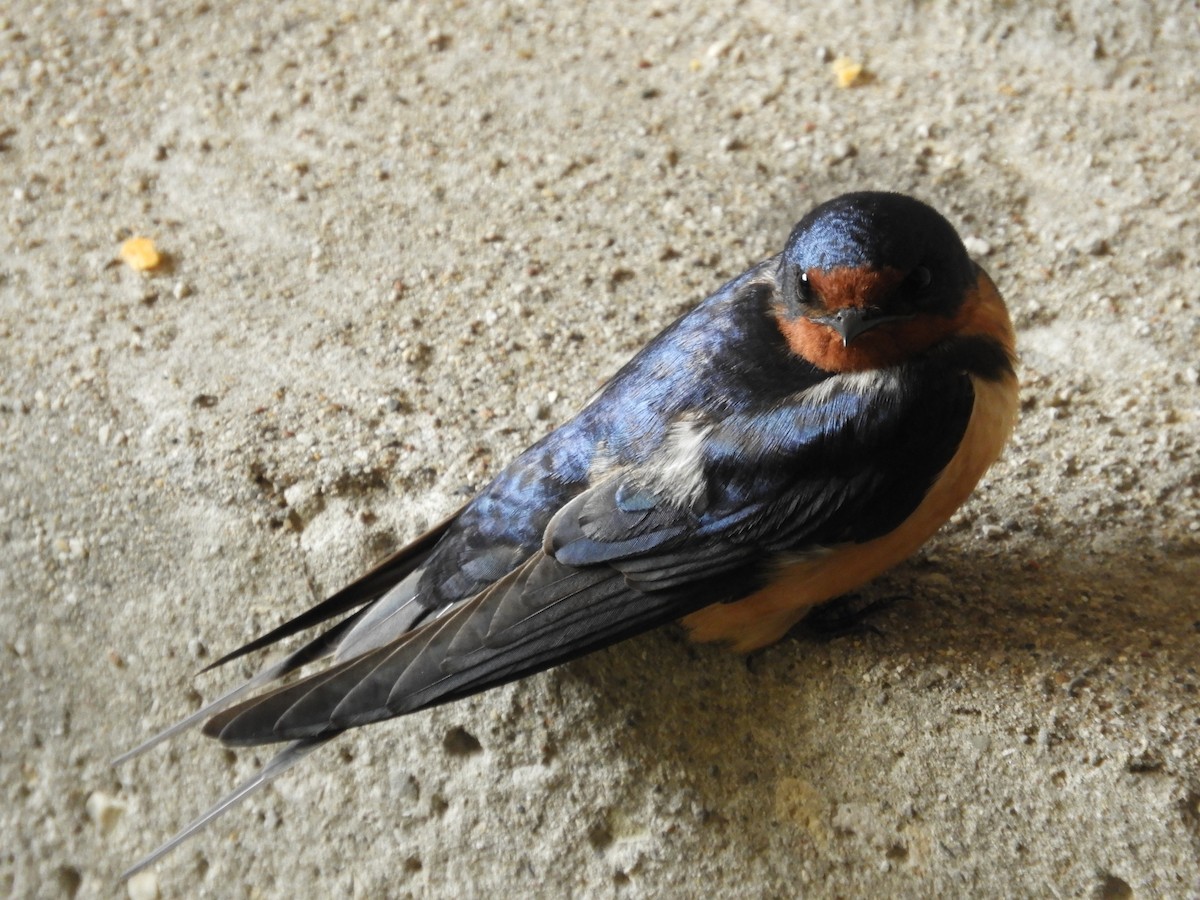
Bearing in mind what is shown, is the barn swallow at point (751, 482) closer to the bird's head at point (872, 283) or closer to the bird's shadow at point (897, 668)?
the bird's head at point (872, 283)

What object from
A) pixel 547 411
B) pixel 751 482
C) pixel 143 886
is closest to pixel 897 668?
pixel 751 482

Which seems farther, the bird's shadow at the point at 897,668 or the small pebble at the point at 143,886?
the small pebble at the point at 143,886

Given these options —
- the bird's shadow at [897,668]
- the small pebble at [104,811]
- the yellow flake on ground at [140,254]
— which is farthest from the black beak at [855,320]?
the yellow flake on ground at [140,254]

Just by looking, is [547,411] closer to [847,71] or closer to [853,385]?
[853,385]

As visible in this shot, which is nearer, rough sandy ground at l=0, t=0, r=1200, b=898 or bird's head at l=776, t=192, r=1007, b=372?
bird's head at l=776, t=192, r=1007, b=372

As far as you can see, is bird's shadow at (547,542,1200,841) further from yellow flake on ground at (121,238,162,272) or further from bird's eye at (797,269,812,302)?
yellow flake on ground at (121,238,162,272)

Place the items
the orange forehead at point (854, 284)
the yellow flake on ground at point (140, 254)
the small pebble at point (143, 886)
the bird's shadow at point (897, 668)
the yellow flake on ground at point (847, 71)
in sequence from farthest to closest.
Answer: the yellow flake on ground at point (847, 71) < the yellow flake on ground at point (140, 254) < the small pebble at point (143, 886) < the bird's shadow at point (897, 668) < the orange forehead at point (854, 284)

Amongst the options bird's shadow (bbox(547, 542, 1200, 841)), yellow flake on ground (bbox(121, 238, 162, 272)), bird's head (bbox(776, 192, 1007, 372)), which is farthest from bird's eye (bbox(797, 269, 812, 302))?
yellow flake on ground (bbox(121, 238, 162, 272))
